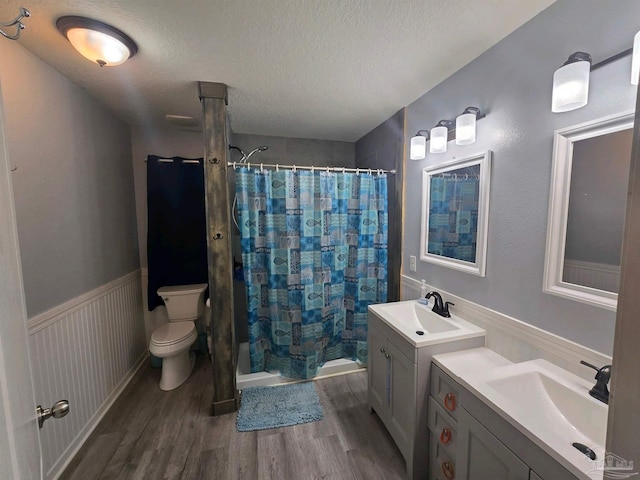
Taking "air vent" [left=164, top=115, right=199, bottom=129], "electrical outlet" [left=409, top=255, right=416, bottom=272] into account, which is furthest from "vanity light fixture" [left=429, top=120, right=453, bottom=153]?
"air vent" [left=164, top=115, right=199, bottom=129]

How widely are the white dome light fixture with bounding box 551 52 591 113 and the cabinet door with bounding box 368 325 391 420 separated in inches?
56.8

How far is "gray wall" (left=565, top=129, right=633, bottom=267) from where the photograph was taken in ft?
3.05

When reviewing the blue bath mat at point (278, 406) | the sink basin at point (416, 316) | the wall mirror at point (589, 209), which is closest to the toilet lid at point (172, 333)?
the blue bath mat at point (278, 406)

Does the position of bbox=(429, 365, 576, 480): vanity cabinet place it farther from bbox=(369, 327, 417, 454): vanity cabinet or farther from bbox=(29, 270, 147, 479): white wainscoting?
bbox=(29, 270, 147, 479): white wainscoting

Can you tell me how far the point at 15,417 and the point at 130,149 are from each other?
2610 mm

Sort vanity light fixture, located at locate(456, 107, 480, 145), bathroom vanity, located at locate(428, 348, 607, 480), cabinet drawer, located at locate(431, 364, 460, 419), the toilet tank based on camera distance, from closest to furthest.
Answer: bathroom vanity, located at locate(428, 348, 607, 480) → cabinet drawer, located at locate(431, 364, 460, 419) → vanity light fixture, located at locate(456, 107, 480, 145) → the toilet tank

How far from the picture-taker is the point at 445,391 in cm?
122

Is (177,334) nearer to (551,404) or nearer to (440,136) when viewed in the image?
(551,404)

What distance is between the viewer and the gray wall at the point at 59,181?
1.31 metres

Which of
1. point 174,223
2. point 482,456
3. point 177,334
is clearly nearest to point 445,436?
point 482,456

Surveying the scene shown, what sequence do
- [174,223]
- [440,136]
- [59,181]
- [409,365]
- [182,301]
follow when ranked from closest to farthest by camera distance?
[409,365]
[59,181]
[440,136]
[182,301]
[174,223]

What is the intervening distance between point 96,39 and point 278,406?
97.5 inches

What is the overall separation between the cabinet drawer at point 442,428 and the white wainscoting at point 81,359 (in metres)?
2.03

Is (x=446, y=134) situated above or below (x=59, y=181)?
above
